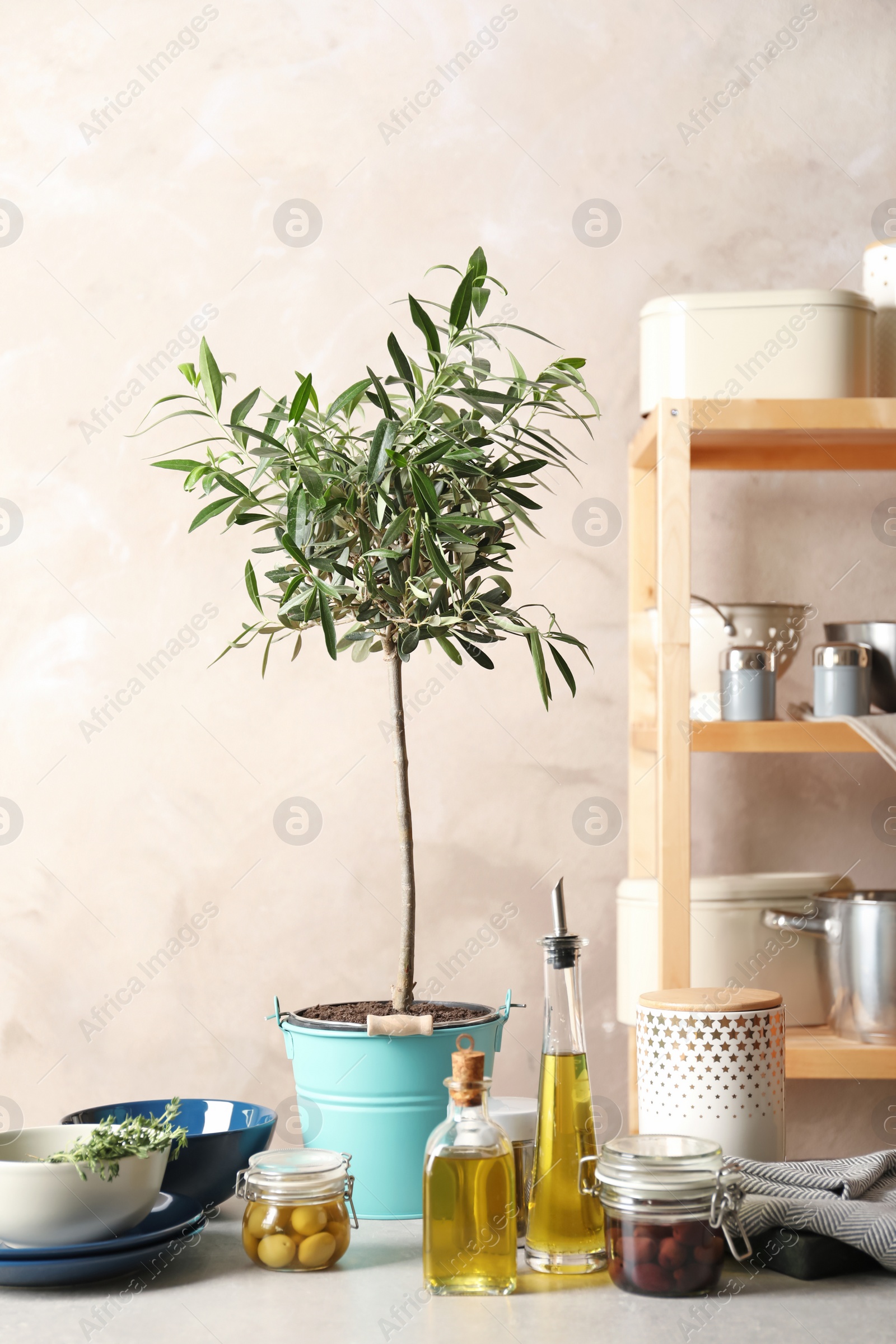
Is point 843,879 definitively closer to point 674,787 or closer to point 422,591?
point 674,787

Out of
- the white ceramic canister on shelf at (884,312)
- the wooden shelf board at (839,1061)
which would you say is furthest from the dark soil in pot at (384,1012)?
the white ceramic canister on shelf at (884,312)

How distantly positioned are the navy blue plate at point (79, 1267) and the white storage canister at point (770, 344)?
114cm

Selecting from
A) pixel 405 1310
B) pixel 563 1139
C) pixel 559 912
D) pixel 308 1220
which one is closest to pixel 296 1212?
pixel 308 1220

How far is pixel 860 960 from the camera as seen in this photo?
148 cm

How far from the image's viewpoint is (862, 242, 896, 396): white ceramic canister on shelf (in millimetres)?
1631

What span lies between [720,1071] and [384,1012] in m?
0.35

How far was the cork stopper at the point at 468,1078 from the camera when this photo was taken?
3.16ft

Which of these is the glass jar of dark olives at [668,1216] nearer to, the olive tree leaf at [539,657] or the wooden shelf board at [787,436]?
the olive tree leaf at [539,657]

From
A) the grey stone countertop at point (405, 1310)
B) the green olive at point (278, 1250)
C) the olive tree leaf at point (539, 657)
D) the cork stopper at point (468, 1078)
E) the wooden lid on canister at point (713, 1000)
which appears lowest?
the grey stone countertop at point (405, 1310)

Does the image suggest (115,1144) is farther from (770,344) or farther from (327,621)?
(770,344)

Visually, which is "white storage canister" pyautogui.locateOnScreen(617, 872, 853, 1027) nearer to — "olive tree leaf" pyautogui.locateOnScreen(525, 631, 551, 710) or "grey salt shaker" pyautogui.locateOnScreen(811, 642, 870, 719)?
"grey salt shaker" pyautogui.locateOnScreen(811, 642, 870, 719)

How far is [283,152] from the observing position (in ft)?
6.18

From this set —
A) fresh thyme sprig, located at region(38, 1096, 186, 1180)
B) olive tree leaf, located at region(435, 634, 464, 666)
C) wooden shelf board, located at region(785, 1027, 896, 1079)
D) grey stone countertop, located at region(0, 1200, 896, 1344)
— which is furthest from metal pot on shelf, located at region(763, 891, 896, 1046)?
fresh thyme sprig, located at region(38, 1096, 186, 1180)

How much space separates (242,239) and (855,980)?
54.9 inches
